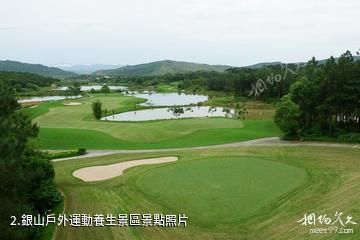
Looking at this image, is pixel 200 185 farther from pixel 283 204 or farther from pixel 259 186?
pixel 283 204

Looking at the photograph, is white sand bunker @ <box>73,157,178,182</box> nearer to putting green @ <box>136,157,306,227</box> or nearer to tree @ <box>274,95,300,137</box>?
putting green @ <box>136,157,306,227</box>

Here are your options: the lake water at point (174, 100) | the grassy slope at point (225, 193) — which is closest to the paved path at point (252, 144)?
the grassy slope at point (225, 193)

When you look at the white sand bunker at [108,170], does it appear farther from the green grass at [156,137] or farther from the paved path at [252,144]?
the green grass at [156,137]

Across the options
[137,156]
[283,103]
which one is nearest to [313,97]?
[283,103]

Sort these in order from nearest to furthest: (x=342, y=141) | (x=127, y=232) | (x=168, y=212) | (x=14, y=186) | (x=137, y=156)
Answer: (x=14, y=186) < (x=127, y=232) < (x=168, y=212) < (x=137, y=156) < (x=342, y=141)

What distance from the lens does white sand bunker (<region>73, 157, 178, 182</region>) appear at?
34.6 metres

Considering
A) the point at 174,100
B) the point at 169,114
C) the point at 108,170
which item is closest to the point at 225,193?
the point at 108,170

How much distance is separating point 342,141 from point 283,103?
8.23 metres

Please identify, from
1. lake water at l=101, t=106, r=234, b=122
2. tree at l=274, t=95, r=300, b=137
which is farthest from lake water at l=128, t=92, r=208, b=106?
tree at l=274, t=95, r=300, b=137

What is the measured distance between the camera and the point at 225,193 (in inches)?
1061

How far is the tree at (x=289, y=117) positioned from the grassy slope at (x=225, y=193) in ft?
28.7

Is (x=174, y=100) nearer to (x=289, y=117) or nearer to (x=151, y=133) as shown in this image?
(x=151, y=133)

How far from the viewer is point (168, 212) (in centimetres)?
2411

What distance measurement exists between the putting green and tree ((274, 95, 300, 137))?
42.7ft
